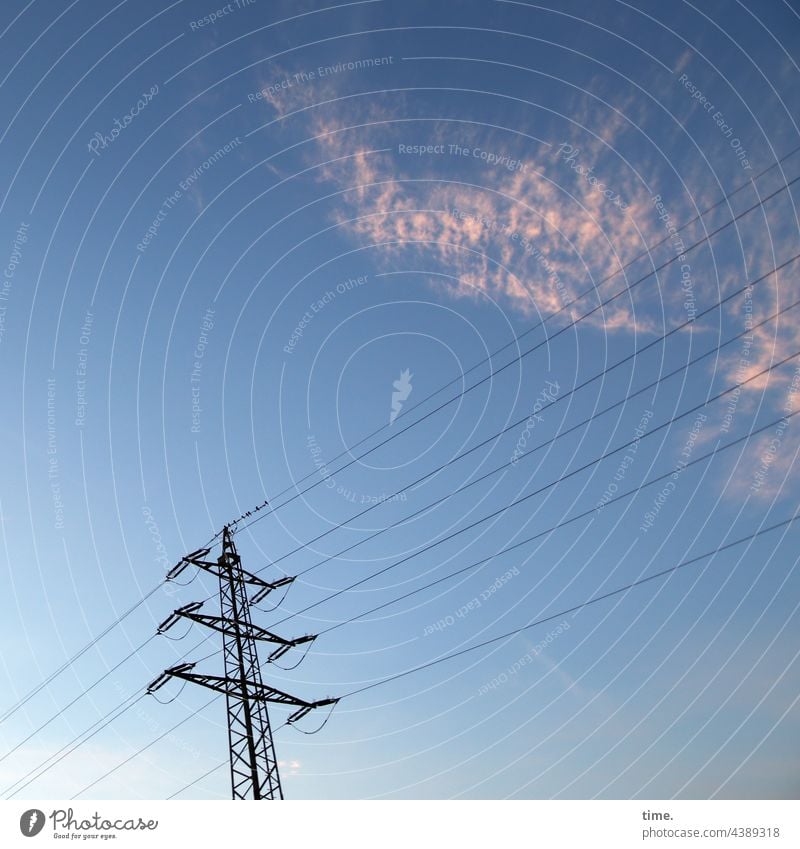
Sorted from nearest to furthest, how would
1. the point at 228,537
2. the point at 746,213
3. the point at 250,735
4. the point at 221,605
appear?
the point at 746,213 < the point at 250,735 < the point at 221,605 < the point at 228,537

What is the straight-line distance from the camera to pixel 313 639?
25.3 meters
